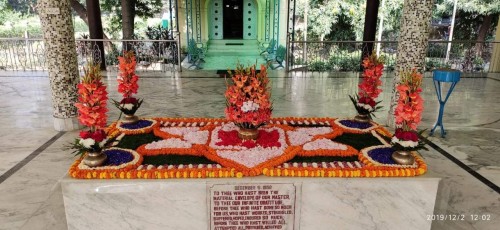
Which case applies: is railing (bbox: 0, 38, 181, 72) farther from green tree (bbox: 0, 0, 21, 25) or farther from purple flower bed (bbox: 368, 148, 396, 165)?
purple flower bed (bbox: 368, 148, 396, 165)

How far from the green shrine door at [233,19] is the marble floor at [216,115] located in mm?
7875

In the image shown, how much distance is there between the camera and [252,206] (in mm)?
2732

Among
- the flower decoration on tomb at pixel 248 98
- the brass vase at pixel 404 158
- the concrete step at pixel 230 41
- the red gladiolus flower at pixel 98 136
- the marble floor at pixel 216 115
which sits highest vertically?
the concrete step at pixel 230 41

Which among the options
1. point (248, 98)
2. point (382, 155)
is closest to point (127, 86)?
point (248, 98)

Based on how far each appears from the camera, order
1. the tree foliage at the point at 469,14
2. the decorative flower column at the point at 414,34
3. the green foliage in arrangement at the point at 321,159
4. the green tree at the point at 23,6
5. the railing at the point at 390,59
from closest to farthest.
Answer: the green foliage in arrangement at the point at 321,159, the decorative flower column at the point at 414,34, the railing at the point at 390,59, the tree foliage at the point at 469,14, the green tree at the point at 23,6

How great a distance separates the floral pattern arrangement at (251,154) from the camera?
2.71 m

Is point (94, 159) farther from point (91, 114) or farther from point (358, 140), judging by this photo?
point (358, 140)

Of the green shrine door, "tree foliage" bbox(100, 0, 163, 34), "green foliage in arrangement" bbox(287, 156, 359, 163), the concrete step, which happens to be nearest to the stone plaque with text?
"green foliage in arrangement" bbox(287, 156, 359, 163)

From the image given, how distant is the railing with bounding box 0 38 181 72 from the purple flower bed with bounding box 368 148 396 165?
24.6ft

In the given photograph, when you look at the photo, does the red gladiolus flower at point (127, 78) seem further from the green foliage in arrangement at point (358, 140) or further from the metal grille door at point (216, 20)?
the metal grille door at point (216, 20)

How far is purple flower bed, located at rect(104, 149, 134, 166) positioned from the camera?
2.83 meters

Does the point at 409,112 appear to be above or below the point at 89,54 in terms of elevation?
below

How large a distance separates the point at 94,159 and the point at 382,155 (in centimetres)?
215

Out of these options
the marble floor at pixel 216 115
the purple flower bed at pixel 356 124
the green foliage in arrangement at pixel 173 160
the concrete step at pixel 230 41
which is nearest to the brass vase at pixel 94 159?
the green foliage in arrangement at pixel 173 160
